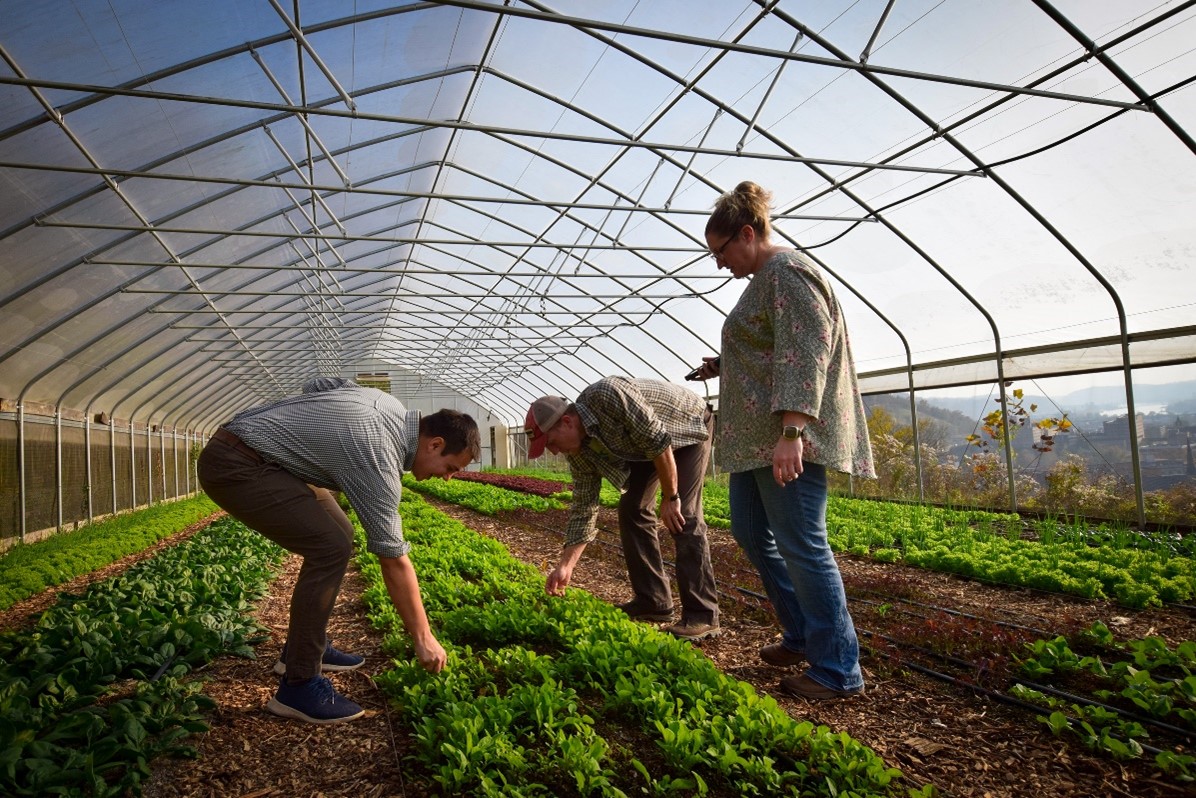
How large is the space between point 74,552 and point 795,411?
9275mm

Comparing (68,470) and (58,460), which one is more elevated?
(58,460)

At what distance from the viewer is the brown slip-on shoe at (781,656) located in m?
3.65

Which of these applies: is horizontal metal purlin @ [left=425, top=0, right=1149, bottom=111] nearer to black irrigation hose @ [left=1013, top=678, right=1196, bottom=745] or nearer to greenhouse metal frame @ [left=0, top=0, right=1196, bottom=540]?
greenhouse metal frame @ [left=0, top=0, right=1196, bottom=540]

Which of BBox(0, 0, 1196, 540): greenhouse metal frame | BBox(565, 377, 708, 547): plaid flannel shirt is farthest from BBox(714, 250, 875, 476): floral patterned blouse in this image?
BBox(0, 0, 1196, 540): greenhouse metal frame

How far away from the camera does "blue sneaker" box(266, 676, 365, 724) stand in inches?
122

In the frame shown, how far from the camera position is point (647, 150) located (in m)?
10.9

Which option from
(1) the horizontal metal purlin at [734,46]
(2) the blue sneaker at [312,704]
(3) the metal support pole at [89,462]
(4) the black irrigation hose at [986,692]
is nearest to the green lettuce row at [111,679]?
(2) the blue sneaker at [312,704]

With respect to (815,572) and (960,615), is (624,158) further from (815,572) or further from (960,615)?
(815,572)

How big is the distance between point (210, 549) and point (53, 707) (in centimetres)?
515

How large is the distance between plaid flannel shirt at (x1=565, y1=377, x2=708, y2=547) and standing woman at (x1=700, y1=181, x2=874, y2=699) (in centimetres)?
58

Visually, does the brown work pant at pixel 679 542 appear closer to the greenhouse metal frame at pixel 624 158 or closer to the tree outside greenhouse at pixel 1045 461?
the greenhouse metal frame at pixel 624 158

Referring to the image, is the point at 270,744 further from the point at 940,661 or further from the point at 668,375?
the point at 668,375

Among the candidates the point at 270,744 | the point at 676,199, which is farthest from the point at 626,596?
the point at 676,199

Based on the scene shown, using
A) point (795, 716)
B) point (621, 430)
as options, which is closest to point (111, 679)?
point (621, 430)
